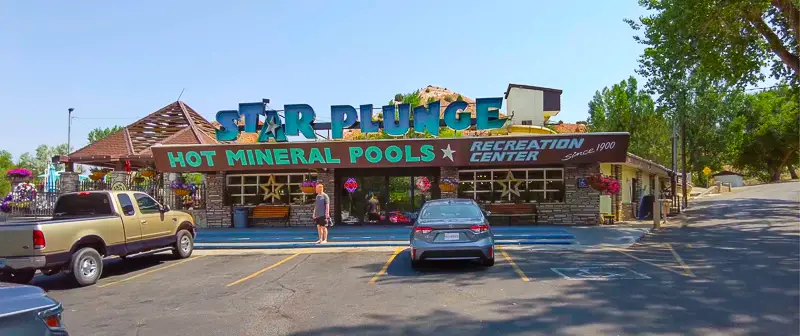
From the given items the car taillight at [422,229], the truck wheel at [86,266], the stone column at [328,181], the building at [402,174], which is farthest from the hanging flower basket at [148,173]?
the car taillight at [422,229]

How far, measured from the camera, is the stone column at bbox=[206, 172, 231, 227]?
72.5 feet

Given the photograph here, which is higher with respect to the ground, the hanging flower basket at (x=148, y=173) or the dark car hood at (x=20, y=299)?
the hanging flower basket at (x=148, y=173)

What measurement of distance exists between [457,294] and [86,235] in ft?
23.4

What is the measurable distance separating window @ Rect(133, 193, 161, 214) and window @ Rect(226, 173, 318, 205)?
947 cm

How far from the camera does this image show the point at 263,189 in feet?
74.0

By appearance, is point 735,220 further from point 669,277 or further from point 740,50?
point 669,277

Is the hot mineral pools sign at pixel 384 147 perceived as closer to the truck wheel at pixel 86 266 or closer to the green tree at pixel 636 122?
the truck wheel at pixel 86 266

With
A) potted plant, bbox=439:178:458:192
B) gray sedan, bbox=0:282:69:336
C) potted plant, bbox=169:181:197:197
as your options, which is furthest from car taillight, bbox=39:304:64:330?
potted plant, bbox=169:181:197:197

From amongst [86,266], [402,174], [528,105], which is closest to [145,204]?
[86,266]

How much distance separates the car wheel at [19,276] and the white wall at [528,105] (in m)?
27.9

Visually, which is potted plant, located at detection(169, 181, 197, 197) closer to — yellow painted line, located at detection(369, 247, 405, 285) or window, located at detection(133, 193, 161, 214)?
window, located at detection(133, 193, 161, 214)

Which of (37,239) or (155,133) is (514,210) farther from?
(155,133)

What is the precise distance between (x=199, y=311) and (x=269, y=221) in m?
14.5

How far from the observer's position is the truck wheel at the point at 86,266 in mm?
10219
